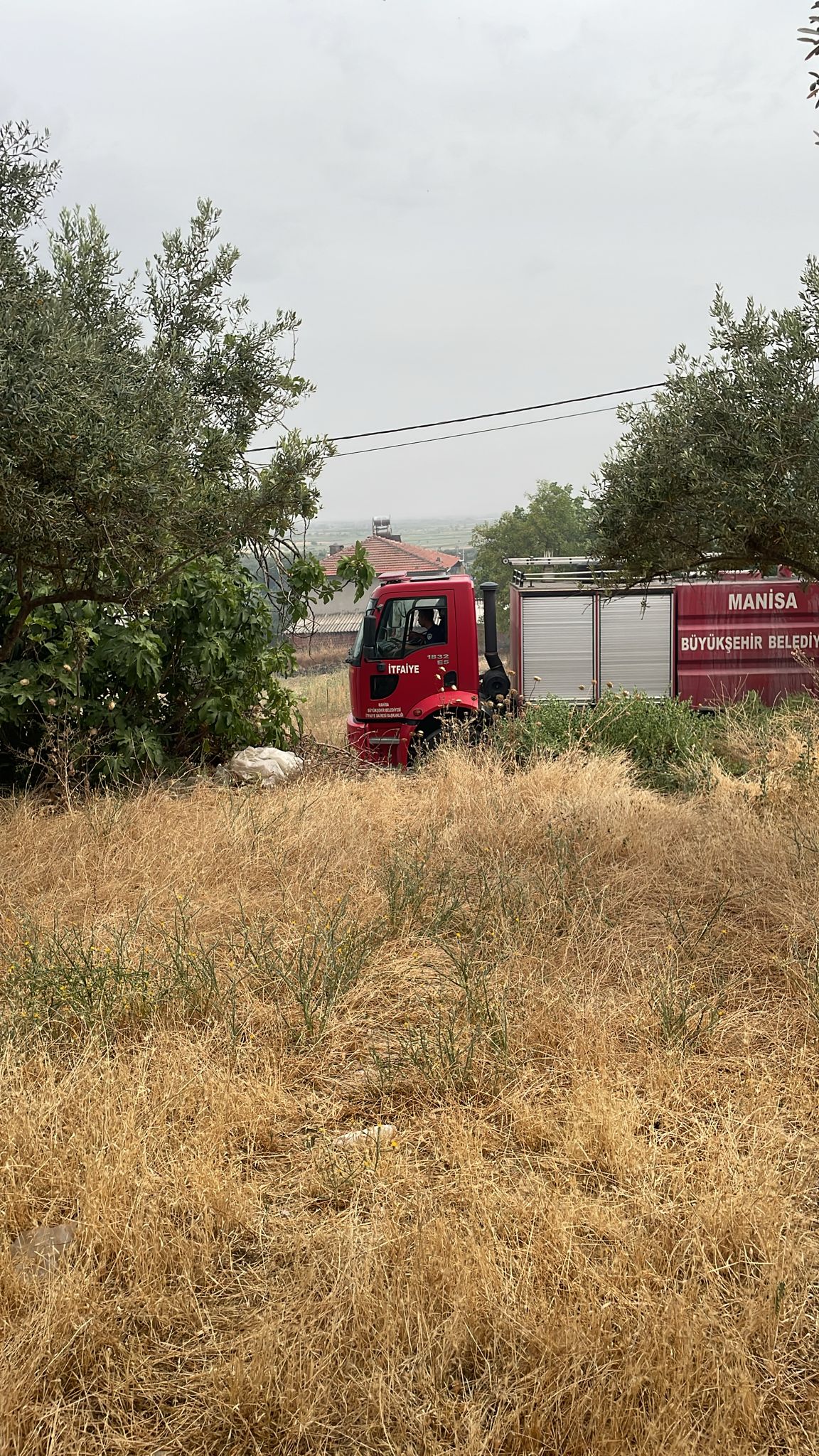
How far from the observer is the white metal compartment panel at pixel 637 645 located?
16.7m

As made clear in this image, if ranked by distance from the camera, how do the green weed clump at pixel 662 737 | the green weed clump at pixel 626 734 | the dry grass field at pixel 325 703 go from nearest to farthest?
the green weed clump at pixel 662 737 → the green weed clump at pixel 626 734 → the dry grass field at pixel 325 703

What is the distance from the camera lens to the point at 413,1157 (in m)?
3.78

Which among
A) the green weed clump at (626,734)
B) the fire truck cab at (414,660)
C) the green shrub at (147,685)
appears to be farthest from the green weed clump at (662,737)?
the green shrub at (147,685)

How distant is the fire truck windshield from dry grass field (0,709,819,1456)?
595cm

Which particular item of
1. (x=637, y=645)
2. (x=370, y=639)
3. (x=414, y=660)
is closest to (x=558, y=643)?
(x=637, y=645)

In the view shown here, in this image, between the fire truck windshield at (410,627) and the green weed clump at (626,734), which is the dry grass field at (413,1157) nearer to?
the green weed clump at (626,734)

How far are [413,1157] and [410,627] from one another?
9289mm

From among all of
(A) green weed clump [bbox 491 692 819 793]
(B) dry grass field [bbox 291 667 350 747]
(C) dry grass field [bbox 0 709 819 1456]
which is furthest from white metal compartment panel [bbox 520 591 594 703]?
(C) dry grass field [bbox 0 709 819 1456]

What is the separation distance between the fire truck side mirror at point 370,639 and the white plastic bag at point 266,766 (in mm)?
1683

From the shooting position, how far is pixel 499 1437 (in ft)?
8.59

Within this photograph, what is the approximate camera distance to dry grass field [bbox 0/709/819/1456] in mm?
2740

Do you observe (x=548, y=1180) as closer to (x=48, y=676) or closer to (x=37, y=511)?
(x=37, y=511)

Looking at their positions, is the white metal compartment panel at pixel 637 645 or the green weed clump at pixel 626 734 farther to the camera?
the white metal compartment panel at pixel 637 645

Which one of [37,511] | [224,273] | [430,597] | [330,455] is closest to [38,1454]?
[37,511]
